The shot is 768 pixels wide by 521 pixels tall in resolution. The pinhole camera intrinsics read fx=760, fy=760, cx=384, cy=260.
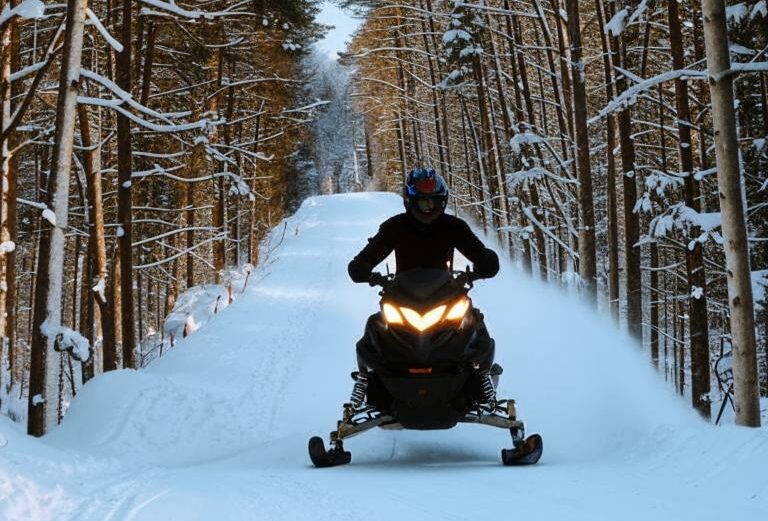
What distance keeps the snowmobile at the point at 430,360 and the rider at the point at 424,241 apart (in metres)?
0.34

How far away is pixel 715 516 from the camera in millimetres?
3916

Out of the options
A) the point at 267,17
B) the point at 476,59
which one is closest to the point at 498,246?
the point at 476,59

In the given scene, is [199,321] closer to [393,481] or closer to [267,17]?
[267,17]

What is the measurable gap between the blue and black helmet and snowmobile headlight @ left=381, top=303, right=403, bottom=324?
927 mm

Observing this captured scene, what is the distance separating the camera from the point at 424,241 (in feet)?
21.1

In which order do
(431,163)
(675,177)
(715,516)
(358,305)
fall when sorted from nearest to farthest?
(715,516) → (675,177) → (358,305) → (431,163)

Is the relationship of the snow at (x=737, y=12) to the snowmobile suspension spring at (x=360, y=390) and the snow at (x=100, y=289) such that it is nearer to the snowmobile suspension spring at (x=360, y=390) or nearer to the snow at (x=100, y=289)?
the snowmobile suspension spring at (x=360, y=390)

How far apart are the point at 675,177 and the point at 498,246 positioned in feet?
59.0

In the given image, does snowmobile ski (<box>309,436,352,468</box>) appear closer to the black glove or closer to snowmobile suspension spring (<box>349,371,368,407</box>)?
snowmobile suspension spring (<box>349,371,368,407</box>)

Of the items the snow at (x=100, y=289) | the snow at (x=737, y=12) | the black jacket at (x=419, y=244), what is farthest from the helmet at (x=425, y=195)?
the snow at (x=100, y=289)

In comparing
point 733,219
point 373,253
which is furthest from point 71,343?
point 733,219

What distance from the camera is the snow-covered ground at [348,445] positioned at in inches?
164

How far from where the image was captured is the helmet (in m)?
6.21

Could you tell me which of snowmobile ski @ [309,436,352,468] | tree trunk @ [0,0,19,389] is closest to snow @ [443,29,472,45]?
tree trunk @ [0,0,19,389]
